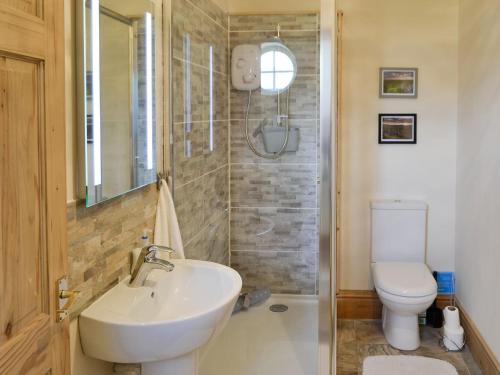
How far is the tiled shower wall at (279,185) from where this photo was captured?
11.8 feet

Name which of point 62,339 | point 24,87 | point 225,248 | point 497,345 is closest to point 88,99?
point 24,87

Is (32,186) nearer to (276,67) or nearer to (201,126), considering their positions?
(201,126)

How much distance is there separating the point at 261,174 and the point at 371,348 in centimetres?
131

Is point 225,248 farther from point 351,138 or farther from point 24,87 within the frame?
point 24,87

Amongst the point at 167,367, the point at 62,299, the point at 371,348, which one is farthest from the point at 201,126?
the point at 62,299

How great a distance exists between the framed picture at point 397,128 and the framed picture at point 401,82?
0.48ft

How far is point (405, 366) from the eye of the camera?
3.24m

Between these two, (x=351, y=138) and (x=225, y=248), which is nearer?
(x=225, y=248)

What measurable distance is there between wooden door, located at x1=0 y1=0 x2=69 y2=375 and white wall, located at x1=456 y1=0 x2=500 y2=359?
249 cm

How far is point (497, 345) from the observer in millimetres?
2986

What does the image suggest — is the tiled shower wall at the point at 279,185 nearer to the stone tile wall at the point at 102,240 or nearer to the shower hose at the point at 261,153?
the shower hose at the point at 261,153

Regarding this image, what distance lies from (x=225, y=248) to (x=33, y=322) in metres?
2.46

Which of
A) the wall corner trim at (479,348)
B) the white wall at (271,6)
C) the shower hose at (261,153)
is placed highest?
the white wall at (271,6)

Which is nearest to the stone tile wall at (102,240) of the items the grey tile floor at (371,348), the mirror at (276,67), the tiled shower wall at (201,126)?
the tiled shower wall at (201,126)
